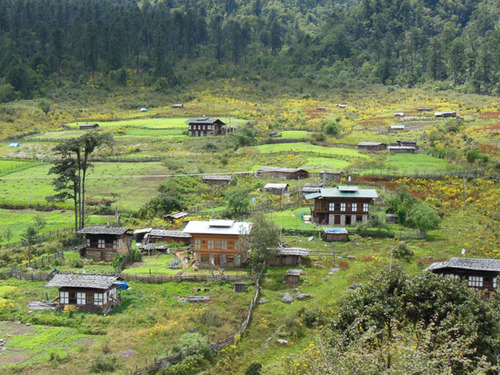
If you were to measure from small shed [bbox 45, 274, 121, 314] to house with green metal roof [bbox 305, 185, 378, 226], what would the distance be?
82.3 feet

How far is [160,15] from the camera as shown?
566ft

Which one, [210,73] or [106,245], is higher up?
[210,73]

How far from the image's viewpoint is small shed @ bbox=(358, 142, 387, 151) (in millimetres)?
86312

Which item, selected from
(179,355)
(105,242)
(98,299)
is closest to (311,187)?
(105,242)

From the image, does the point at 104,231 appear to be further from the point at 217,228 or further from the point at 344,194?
the point at 344,194

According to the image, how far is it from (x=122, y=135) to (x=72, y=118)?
61.0ft

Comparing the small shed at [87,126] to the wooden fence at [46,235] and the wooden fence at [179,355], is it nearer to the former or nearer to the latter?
the wooden fence at [46,235]

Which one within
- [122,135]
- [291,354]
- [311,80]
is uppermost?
[311,80]

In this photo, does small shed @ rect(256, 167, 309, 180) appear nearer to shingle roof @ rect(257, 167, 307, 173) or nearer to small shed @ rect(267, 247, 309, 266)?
shingle roof @ rect(257, 167, 307, 173)

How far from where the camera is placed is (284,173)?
7375 centimetres

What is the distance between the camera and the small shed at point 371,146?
86312 millimetres

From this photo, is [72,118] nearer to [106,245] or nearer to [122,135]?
[122,135]

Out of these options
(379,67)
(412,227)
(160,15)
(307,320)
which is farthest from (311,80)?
(307,320)

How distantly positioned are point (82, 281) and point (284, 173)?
40.1 metres
